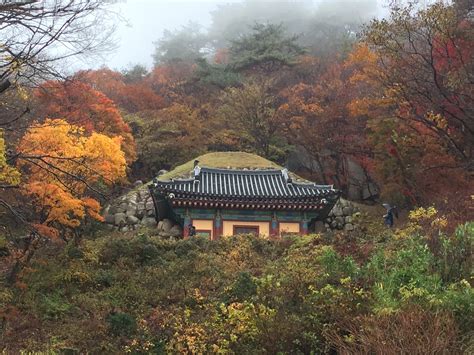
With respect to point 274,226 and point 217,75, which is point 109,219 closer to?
point 274,226

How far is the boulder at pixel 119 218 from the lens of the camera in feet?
86.3

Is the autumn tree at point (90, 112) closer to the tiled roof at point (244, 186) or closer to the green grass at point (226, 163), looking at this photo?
the green grass at point (226, 163)

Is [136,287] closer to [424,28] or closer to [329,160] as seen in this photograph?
[424,28]

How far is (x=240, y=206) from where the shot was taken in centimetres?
2094

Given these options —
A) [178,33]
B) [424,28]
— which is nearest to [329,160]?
[424,28]

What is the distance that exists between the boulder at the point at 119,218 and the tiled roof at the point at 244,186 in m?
5.64

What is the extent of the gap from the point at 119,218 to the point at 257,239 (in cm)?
1286

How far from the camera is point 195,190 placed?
71.4 feet

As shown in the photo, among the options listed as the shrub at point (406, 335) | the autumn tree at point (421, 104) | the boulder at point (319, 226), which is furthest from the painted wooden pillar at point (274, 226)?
the shrub at point (406, 335)

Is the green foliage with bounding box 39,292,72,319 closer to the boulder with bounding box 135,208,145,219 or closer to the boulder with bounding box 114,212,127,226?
the boulder with bounding box 114,212,127,226

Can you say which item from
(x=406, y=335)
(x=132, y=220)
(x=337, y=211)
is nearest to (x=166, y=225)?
(x=132, y=220)

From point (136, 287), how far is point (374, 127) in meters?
17.8

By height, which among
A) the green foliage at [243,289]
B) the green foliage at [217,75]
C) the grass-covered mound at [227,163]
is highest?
the green foliage at [217,75]

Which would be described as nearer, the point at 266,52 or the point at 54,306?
the point at 54,306
